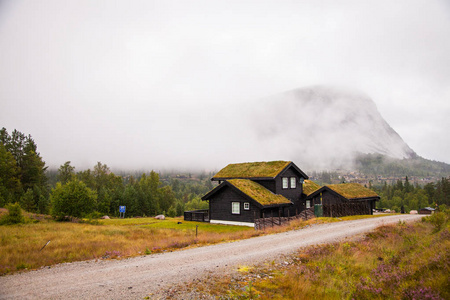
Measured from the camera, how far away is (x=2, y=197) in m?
58.9

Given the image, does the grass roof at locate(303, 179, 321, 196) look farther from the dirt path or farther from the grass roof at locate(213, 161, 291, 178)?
the dirt path

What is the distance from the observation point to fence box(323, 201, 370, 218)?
35.6 metres

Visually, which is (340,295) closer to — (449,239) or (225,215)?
(449,239)

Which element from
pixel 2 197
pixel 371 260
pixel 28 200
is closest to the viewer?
pixel 371 260

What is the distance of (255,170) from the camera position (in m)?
41.2

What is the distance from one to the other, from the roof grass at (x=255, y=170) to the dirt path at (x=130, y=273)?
2219 centimetres

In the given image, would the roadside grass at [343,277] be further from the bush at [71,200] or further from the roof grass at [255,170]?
the bush at [71,200]

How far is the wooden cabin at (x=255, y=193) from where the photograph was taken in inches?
1310

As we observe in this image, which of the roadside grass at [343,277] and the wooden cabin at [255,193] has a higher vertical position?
the wooden cabin at [255,193]

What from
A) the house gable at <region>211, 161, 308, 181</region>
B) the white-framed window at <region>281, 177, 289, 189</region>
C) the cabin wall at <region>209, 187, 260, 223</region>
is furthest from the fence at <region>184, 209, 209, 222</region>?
the white-framed window at <region>281, 177, 289, 189</region>

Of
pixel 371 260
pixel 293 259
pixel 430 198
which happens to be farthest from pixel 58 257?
pixel 430 198

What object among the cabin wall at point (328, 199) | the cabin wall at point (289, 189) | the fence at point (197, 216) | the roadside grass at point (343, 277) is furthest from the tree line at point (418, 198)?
the roadside grass at point (343, 277)

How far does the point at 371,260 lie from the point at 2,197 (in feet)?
237

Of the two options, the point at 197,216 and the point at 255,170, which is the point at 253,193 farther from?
the point at 197,216
